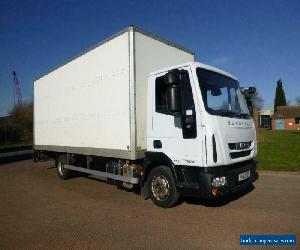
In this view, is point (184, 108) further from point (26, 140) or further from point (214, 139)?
point (26, 140)

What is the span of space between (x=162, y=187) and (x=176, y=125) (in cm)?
139

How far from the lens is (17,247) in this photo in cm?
469

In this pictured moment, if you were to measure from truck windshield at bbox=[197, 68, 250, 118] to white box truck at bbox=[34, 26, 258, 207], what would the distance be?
3 centimetres

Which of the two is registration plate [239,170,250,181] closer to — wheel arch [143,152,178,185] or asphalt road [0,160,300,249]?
asphalt road [0,160,300,249]

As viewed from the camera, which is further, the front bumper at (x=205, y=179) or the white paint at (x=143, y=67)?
the white paint at (x=143, y=67)

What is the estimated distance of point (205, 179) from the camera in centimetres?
540

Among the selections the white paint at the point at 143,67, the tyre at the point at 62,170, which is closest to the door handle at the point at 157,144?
the white paint at the point at 143,67

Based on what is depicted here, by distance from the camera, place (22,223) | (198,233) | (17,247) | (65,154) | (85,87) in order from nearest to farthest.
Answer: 1. (17,247)
2. (198,233)
3. (22,223)
4. (85,87)
5. (65,154)

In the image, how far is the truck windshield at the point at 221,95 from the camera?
5.76 meters

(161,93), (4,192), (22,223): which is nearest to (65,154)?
(4,192)

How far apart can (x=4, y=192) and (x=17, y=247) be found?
479 cm

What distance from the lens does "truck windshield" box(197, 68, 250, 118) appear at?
576cm

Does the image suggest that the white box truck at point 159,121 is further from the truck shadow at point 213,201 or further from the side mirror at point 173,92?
the truck shadow at point 213,201

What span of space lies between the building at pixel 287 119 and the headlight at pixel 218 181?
64353 millimetres
